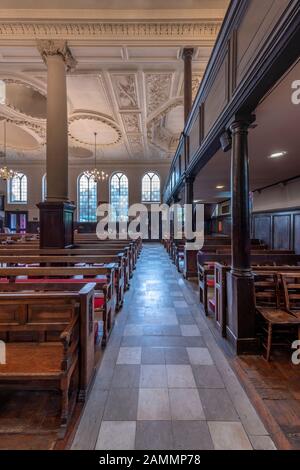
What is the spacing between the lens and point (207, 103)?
3963 mm

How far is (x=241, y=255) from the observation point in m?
2.89

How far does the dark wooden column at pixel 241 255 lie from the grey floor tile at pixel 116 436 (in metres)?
1.47

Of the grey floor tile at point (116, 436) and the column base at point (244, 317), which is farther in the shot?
the column base at point (244, 317)

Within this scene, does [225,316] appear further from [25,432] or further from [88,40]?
[88,40]

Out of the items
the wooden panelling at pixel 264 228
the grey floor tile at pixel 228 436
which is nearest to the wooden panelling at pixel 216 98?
the grey floor tile at pixel 228 436

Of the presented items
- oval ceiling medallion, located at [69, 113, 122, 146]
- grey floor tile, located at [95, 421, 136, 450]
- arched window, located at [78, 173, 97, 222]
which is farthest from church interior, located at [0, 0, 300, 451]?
arched window, located at [78, 173, 97, 222]

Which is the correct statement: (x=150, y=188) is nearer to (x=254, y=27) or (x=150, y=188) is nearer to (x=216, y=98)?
(x=216, y=98)

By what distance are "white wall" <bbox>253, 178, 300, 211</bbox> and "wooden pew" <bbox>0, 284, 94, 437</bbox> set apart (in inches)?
256

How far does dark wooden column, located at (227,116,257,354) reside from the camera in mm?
2785

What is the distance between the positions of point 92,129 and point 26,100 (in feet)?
10.0

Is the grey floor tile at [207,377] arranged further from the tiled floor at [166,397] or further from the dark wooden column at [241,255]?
the dark wooden column at [241,255]

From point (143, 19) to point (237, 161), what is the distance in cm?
541

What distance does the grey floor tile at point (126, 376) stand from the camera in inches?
88.7
